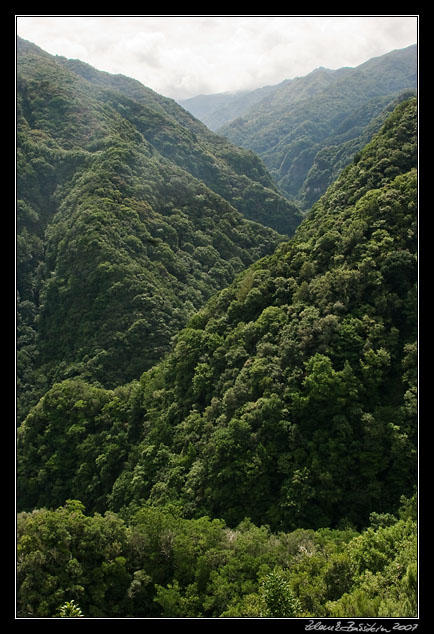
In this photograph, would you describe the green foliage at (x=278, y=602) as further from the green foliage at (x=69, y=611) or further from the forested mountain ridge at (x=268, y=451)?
the green foliage at (x=69, y=611)

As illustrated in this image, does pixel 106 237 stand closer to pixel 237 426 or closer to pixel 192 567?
pixel 237 426

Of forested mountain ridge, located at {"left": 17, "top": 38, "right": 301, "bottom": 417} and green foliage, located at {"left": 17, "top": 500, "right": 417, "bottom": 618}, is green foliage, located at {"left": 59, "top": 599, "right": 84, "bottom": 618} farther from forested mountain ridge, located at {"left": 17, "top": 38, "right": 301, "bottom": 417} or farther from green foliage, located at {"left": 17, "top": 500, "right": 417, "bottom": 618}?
forested mountain ridge, located at {"left": 17, "top": 38, "right": 301, "bottom": 417}

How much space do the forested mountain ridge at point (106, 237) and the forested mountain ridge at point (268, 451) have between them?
2088 centimetres

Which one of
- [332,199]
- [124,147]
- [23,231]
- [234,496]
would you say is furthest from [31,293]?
[234,496]

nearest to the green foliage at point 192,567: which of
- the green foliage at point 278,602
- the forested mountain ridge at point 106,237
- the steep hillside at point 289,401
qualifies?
the green foliage at point 278,602

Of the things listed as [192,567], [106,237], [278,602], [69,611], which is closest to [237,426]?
[192,567]

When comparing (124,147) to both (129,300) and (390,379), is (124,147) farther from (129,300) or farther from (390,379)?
(390,379)

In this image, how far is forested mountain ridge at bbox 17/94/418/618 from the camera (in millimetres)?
24703

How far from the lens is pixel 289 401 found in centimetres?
3991

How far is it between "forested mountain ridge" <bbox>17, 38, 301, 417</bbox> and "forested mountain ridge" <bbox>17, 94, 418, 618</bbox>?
20879mm

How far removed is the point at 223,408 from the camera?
43781 millimetres

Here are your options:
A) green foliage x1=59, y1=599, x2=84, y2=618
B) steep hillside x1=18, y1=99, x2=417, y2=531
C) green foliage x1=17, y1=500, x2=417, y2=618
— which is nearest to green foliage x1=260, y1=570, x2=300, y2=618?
green foliage x1=17, y1=500, x2=417, y2=618

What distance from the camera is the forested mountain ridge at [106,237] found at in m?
80.9

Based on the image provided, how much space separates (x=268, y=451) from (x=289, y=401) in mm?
4941
